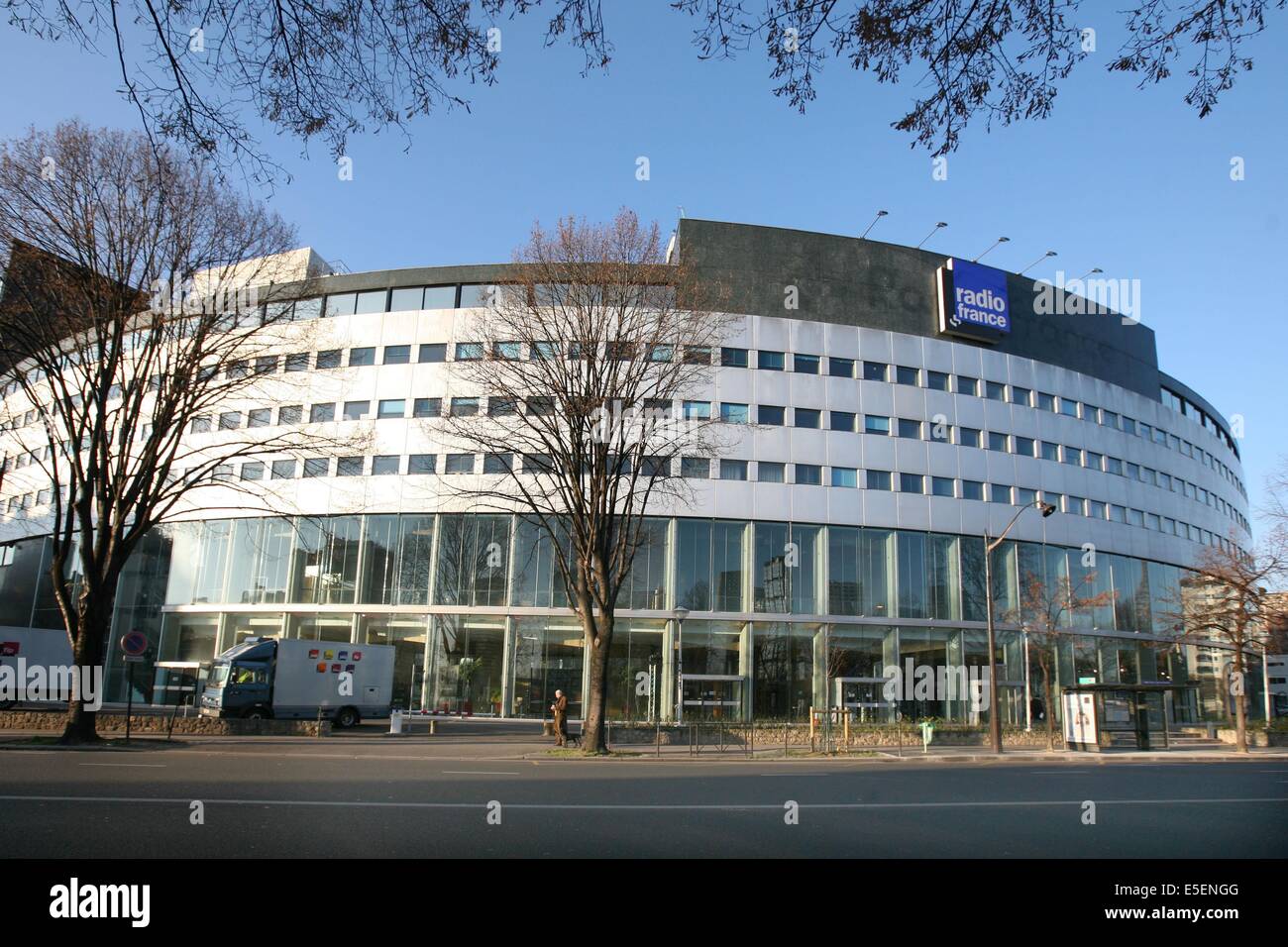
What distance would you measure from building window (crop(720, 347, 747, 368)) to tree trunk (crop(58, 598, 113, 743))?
89.2ft

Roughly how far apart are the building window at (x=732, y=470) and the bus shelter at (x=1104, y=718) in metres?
15.9

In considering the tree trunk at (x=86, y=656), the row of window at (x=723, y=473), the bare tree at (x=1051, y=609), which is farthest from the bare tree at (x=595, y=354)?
the bare tree at (x=1051, y=609)

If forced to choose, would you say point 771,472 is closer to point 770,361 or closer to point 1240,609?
point 770,361

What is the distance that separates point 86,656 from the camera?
2111cm

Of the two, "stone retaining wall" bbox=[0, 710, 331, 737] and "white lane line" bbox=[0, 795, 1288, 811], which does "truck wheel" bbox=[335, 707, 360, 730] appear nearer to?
"stone retaining wall" bbox=[0, 710, 331, 737]

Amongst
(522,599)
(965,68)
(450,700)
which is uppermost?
(965,68)

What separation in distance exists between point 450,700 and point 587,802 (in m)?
29.2

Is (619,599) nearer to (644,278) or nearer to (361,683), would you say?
(361,683)

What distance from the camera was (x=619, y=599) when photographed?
3797 cm

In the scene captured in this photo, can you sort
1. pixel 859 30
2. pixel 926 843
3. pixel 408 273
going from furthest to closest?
pixel 408 273 → pixel 926 843 → pixel 859 30

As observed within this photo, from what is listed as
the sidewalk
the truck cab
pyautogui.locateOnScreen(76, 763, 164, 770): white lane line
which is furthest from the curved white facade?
pyautogui.locateOnScreen(76, 763, 164, 770): white lane line

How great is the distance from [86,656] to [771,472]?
27683 mm

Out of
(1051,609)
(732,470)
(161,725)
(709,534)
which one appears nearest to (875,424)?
(732,470)
